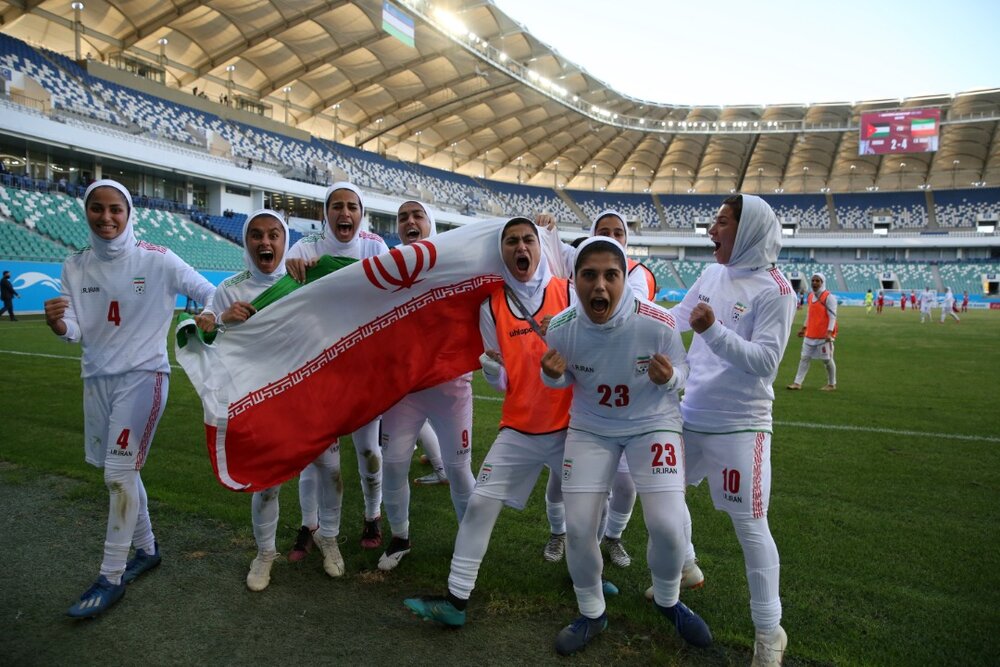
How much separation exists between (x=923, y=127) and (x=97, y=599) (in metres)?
62.8

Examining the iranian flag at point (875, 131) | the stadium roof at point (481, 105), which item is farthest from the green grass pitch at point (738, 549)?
the iranian flag at point (875, 131)

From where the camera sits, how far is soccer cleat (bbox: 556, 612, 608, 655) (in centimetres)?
308

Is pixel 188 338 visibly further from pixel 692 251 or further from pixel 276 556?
pixel 692 251

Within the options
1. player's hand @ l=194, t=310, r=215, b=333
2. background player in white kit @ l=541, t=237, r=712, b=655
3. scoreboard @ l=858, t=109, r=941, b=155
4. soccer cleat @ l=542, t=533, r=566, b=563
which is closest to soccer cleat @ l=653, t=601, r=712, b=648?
background player in white kit @ l=541, t=237, r=712, b=655

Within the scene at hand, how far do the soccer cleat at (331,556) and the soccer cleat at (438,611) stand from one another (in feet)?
2.54

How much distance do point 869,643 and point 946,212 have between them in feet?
260

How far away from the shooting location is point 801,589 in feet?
12.2

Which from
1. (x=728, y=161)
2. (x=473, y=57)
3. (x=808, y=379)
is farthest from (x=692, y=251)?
(x=808, y=379)

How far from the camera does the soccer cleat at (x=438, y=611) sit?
3258 millimetres

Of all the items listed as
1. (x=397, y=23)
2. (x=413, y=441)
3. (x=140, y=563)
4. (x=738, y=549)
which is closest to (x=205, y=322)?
(x=413, y=441)

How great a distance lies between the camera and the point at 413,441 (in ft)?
13.9

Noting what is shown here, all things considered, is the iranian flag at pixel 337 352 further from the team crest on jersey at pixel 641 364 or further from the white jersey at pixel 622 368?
Result: the team crest on jersey at pixel 641 364

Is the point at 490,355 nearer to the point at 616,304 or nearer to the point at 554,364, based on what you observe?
the point at 554,364

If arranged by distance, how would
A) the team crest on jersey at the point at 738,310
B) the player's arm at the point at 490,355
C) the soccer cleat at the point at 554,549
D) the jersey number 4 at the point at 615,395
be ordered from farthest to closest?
1. the soccer cleat at the point at 554,549
2. the player's arm at the point at 490,355
3. the team crest on jersey at the point at 738,310
4. the jersey number 4 at the point at 615,395
